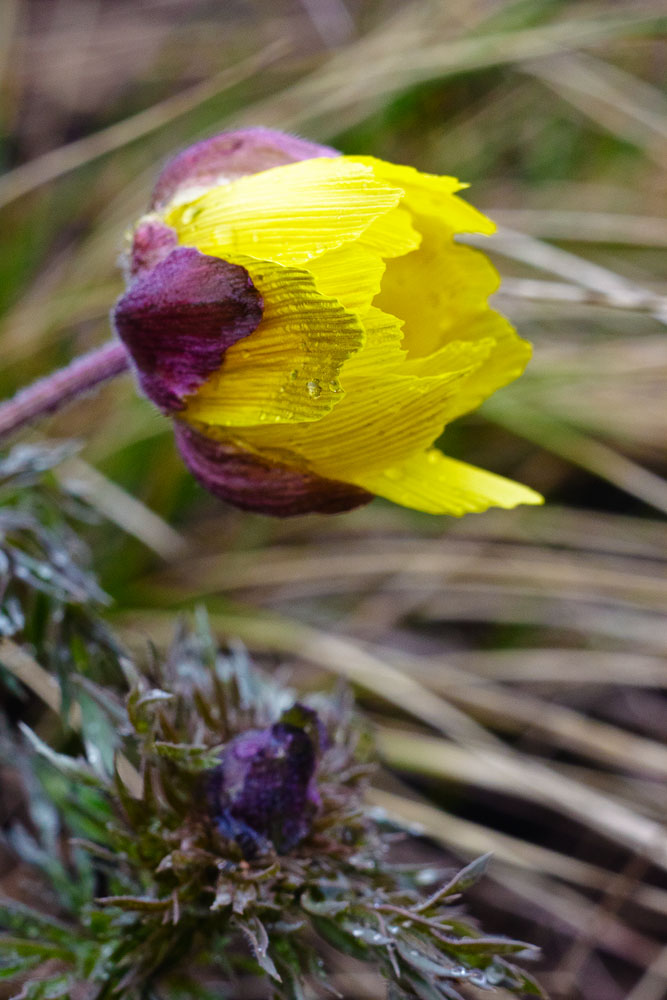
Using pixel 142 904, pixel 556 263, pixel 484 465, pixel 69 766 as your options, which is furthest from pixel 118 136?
pixel 142 904

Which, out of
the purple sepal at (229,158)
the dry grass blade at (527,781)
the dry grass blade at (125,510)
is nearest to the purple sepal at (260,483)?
the purple sepal at (229,158)

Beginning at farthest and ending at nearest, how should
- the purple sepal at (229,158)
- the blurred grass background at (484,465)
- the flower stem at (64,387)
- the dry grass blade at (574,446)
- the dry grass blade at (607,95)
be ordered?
the dry grass blade at (607,95), the dry grass blade at (574,446), the blurred grass background at (484,465), the flower stem at (64,387), the purple sepal at (229,158)

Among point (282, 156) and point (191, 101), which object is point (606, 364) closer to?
point (191, 101)

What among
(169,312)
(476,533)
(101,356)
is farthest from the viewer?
(476,533)

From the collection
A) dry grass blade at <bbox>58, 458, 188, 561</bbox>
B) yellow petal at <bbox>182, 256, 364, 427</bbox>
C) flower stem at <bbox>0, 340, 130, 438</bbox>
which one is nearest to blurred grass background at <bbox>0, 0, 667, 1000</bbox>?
dry grass blade at <bbox>58, 458, 188, 561</bbox>

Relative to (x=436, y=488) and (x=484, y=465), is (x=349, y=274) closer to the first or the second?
(x=436, y=488)

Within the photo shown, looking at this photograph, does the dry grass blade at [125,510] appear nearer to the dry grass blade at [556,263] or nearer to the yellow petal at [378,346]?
the dry grass blade at [556,263]

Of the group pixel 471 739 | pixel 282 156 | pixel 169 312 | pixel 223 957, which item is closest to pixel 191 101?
pixel 282 156
